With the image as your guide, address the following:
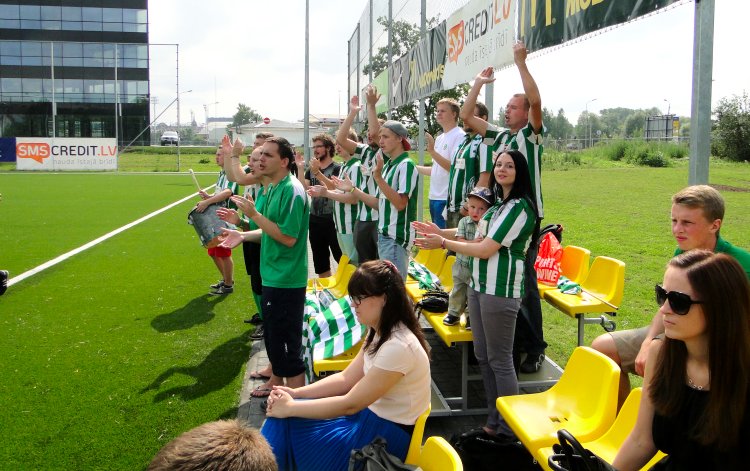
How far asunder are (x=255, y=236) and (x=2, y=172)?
118ft

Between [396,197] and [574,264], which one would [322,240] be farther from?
[574,264]

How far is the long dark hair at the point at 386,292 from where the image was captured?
10.2ft

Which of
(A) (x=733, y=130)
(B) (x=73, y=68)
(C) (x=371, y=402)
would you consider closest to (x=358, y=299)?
(C) (x=371, y=402)

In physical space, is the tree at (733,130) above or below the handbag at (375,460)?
above

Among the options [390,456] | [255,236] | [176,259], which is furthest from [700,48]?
[176,259]

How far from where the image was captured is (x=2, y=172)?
115 ft

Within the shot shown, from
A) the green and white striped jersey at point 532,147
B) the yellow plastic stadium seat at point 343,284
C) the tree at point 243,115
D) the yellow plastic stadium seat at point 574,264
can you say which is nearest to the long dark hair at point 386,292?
the green and white striped jersey at point 532,147

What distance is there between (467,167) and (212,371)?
9.21 feet

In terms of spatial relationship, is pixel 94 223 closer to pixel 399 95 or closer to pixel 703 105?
pixel 399 95

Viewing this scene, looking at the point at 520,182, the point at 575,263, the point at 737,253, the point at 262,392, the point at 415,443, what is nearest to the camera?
the point at 415,443

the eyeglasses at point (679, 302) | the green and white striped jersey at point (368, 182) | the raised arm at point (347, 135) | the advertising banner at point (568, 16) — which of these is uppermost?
the advertising banner at point (568, 16)

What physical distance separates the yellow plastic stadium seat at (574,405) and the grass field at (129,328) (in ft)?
6.92

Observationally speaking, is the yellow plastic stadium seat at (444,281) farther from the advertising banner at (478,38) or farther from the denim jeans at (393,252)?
the advertising banner at (478,38)

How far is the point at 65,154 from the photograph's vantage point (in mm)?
37406
